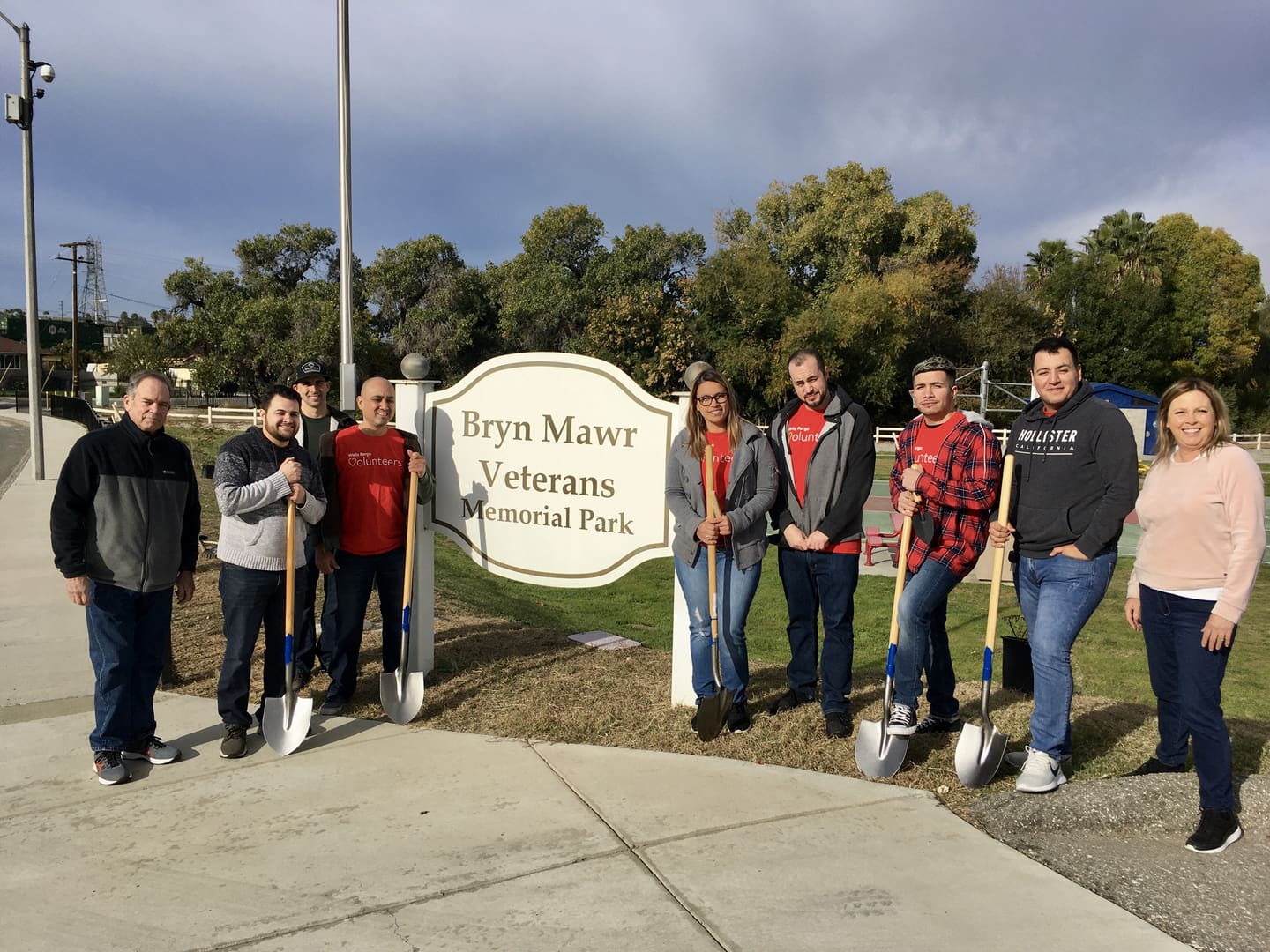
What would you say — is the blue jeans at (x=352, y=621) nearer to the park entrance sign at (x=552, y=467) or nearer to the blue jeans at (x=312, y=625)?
the blue jeans at (x=312, y=625)

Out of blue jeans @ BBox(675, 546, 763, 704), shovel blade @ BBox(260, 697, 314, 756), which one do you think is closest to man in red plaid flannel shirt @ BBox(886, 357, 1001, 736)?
blue jeans @ BBox(675, 546, 763, 704)

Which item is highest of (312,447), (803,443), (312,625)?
(803,443)

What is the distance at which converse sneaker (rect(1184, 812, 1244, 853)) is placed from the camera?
124 inches

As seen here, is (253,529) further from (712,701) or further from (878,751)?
(878,751)

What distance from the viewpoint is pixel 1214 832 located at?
318cm

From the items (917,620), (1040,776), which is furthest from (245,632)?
(1040,776)

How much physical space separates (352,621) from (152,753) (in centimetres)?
107

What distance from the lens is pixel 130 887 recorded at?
114 inches

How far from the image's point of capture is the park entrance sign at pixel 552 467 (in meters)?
4.88

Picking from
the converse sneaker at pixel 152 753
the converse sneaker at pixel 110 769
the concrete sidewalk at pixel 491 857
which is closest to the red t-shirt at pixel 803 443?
the concrete sidewalk at pixel 491 857

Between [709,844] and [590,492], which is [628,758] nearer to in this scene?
[709,844]

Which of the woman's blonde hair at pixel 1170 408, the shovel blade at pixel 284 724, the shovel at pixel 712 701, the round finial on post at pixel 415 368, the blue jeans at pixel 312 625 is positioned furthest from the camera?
the round finial on post at pixel 415 368

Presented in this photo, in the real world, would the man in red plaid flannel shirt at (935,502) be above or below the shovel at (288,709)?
above

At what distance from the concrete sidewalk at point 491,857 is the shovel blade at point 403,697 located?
0.55ft
